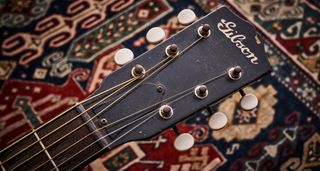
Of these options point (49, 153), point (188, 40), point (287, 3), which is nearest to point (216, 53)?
point (188, 40)

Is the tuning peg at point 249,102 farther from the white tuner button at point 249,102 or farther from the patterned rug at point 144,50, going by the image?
the patterned rug at point 144,50

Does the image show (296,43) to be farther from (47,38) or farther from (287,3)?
(47,38)

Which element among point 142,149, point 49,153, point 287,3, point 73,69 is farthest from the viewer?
point 287,3

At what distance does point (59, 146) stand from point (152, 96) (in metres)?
0.25

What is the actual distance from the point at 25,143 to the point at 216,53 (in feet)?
1.66

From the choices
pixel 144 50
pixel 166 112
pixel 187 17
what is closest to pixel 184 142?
pixel 166 112

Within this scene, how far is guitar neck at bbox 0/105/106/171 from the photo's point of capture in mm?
885

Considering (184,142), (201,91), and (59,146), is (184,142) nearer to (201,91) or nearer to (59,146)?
(201,91)

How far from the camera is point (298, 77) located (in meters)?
1.55

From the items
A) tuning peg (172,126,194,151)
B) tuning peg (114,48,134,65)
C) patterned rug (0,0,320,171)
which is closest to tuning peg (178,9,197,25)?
→ tuning peg (114,48,134,65)

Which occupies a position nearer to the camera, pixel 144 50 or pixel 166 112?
pixel 166 112

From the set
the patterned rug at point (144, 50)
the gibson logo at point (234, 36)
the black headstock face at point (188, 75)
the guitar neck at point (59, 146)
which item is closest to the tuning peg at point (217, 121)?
the black headstock face at point (188, 75)

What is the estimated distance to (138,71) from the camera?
912 mm

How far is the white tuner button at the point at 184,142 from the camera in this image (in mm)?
934
